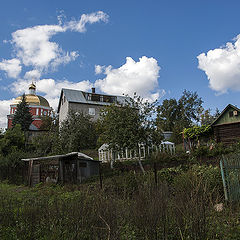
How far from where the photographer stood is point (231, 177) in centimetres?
627

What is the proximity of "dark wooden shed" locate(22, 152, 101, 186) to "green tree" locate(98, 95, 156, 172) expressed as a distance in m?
1.95

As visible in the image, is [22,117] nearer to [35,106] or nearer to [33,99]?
[35,106]

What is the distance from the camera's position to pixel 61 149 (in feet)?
60.8

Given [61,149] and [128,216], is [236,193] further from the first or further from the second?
[61,149]

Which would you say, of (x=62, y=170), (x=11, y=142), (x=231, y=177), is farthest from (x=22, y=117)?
(x=231, y=177)

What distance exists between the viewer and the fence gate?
235 inches

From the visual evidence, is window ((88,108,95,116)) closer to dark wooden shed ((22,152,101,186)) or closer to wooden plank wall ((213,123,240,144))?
wooden plank wall ((213,123,240,144))

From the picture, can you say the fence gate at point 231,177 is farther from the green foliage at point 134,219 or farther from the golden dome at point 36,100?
the golden dome at point 36,100

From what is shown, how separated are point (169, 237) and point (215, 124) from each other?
1698cm

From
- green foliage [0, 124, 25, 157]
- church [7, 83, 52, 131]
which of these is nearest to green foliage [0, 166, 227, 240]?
green foliage [0, 124, 25, 157]

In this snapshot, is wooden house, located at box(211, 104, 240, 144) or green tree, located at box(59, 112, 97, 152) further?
green tree, located at box(59, 112, 97, 152)

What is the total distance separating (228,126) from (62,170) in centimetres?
1334

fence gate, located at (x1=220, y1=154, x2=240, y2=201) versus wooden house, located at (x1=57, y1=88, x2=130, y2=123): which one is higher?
wooden house, located at (x1=57, y1=88, x2=130, y2=123)

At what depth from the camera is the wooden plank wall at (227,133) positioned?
17406 millimetres
